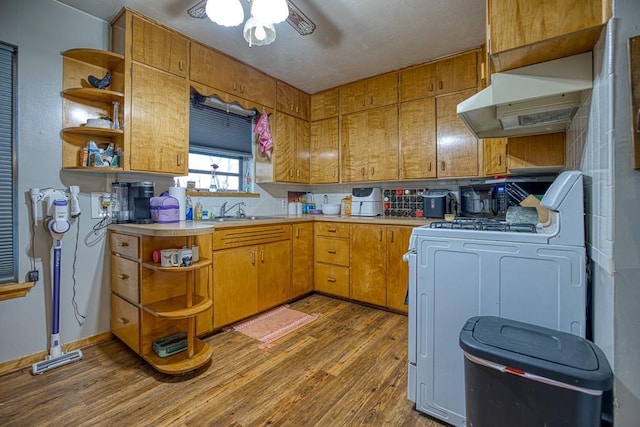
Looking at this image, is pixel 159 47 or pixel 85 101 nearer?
pixel 85 101

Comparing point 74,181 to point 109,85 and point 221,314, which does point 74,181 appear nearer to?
point 109,85

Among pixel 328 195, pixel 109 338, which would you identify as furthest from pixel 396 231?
pixel 109 338

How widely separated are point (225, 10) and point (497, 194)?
7.74 ft

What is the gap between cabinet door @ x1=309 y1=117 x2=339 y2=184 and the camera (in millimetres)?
3705

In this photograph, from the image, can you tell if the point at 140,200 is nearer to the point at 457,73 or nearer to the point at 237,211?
the point at 237,211

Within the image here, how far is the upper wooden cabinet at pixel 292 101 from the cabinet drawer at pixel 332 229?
56.6 inches

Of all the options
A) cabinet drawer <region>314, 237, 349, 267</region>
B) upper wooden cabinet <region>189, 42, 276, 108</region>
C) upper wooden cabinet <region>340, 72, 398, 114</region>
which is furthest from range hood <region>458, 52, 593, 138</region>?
upper wooden cabinet <region>189, 42, 276, 108</region>

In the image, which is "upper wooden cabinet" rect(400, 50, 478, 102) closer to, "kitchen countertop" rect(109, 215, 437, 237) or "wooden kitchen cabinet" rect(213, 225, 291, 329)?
"kitchen countertop" rect(109, 215, 437, 237)

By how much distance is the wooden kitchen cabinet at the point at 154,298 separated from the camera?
1.89 m

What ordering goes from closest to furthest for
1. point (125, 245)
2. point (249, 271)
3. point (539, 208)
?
point (539, 208)
point (125, 245)
point (249, 271)

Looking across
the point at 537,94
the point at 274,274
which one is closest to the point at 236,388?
the point at 274,274

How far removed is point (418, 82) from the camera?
309 cm

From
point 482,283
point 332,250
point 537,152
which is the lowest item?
point 332,250

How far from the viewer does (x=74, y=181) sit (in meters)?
2.20
